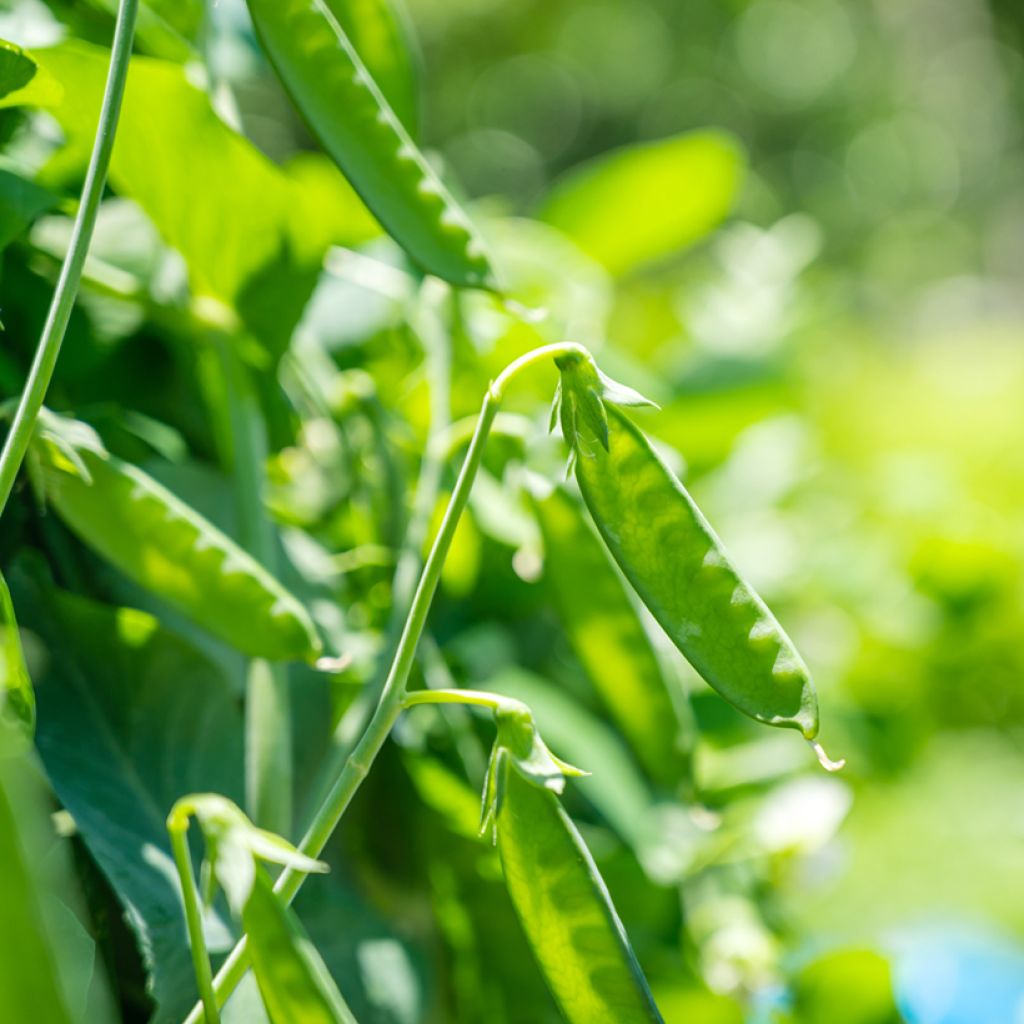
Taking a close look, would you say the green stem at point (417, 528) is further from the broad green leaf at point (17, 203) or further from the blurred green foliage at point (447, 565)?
the broad green leaf at point (17, 203)

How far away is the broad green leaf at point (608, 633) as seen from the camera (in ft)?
1.14

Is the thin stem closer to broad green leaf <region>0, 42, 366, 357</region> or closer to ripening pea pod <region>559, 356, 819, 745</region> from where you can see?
ripening pea pod <region>559, 356, 819, 745</region>

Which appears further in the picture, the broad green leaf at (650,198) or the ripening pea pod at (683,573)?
the broad green leaf at (650,198)

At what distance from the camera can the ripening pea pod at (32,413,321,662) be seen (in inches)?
10.9

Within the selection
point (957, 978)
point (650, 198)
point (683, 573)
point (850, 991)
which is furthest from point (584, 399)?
point (957, 978)

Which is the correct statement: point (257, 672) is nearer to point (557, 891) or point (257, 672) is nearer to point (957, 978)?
point (557, 891)

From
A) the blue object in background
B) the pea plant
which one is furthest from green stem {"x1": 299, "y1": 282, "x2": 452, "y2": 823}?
the blue object in background

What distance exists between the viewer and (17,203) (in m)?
0.29

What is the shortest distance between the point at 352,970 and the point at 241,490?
0.14 meters

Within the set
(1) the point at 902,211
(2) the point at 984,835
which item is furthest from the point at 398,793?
(1) the point at 902,211

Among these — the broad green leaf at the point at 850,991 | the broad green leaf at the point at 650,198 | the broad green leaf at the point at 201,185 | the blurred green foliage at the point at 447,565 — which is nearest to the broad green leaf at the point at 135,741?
the blurred green foliage at the point at 447,565

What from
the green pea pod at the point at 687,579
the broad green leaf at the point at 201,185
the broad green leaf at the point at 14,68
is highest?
the broad green leaf at the point at 201,185

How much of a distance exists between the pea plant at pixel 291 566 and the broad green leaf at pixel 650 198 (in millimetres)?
149

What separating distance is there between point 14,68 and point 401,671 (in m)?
0.16
